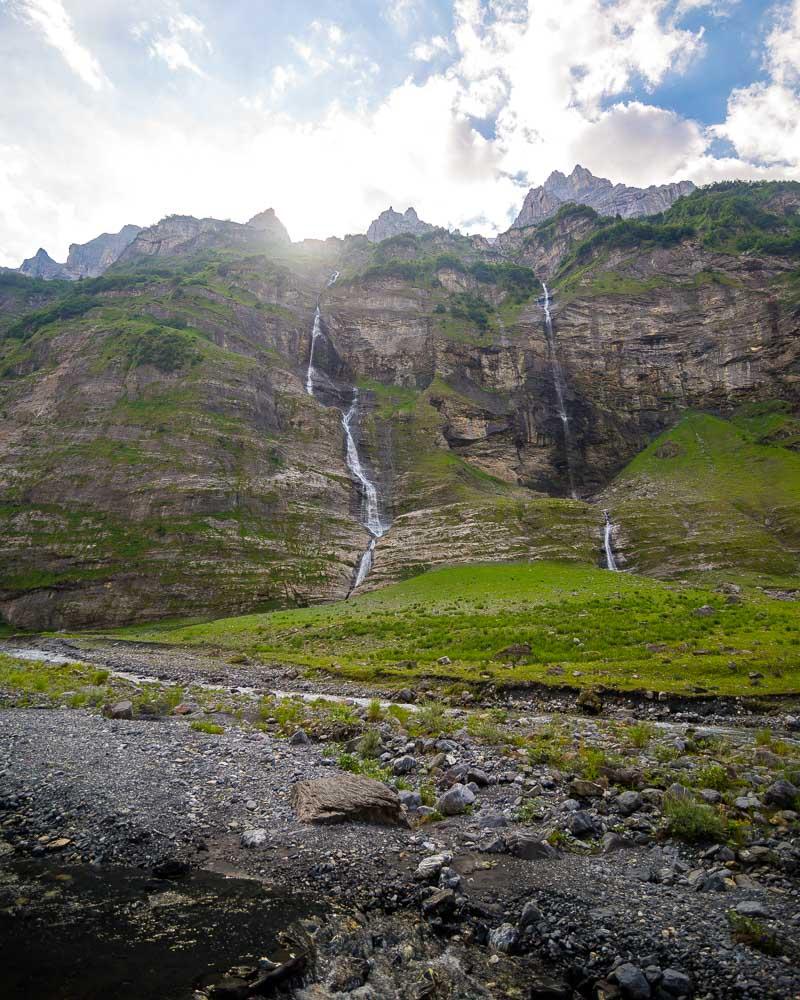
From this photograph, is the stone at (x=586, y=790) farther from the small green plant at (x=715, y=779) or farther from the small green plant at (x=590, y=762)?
the small green plant at (x=715, y=779)

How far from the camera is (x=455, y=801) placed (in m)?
10.2

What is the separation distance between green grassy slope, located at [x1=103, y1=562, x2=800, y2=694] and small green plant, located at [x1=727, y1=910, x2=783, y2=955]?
1436cm

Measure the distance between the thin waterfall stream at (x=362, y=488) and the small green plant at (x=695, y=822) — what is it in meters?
62.1

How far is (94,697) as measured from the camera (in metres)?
22.2

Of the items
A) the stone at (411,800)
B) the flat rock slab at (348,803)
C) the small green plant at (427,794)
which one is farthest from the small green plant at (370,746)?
the flat rock slab at (348,803)

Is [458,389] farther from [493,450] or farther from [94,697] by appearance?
[94,697]

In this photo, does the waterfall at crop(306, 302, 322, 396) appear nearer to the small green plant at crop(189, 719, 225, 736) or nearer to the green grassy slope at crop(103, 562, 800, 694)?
the green grassy slope at crop(103, 562, 800, 694)

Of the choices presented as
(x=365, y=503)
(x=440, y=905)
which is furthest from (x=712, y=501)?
(x=440, y=905)

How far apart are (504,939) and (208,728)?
13.2 m

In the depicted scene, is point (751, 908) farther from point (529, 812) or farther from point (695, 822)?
point (529, 812)

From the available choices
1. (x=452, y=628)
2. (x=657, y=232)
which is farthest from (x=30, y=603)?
(x=657, y=232)

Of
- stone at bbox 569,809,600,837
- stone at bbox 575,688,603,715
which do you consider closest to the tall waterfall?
stone at bbox 575,688,603,715

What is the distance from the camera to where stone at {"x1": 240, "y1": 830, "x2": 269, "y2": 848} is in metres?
8.77

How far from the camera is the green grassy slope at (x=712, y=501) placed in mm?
60156
